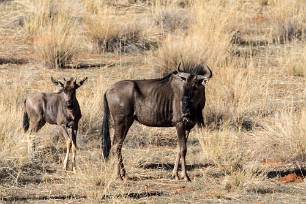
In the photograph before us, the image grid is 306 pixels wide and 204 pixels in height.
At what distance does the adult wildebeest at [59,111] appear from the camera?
12.6m

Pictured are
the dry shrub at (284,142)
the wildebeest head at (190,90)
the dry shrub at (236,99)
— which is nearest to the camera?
the wildebeest head at (190,90)

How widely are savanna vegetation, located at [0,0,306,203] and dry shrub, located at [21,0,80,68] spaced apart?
0.11 ft

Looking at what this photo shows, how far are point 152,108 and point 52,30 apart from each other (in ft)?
31.2

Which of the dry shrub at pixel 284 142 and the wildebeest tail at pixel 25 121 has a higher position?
the wildebeest tail at pixel 25 121

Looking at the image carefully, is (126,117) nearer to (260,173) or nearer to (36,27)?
(260,173)

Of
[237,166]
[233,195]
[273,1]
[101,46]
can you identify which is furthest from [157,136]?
[273,1]

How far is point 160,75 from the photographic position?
19.7m

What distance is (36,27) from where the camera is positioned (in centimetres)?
2280

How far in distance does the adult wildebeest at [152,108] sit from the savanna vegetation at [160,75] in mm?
488

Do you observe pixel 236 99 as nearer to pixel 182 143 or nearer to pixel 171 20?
pixel 182 143

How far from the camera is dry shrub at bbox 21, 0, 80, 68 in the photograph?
20281 mm

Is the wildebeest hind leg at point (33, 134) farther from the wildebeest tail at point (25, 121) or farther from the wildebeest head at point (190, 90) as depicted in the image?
the wildebeest head at point (190, 90)

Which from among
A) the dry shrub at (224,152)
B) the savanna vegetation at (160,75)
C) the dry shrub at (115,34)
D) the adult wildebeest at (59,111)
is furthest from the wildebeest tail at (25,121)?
the dry shrub at (115,34)

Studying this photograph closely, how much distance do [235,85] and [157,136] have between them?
3.04 meters
